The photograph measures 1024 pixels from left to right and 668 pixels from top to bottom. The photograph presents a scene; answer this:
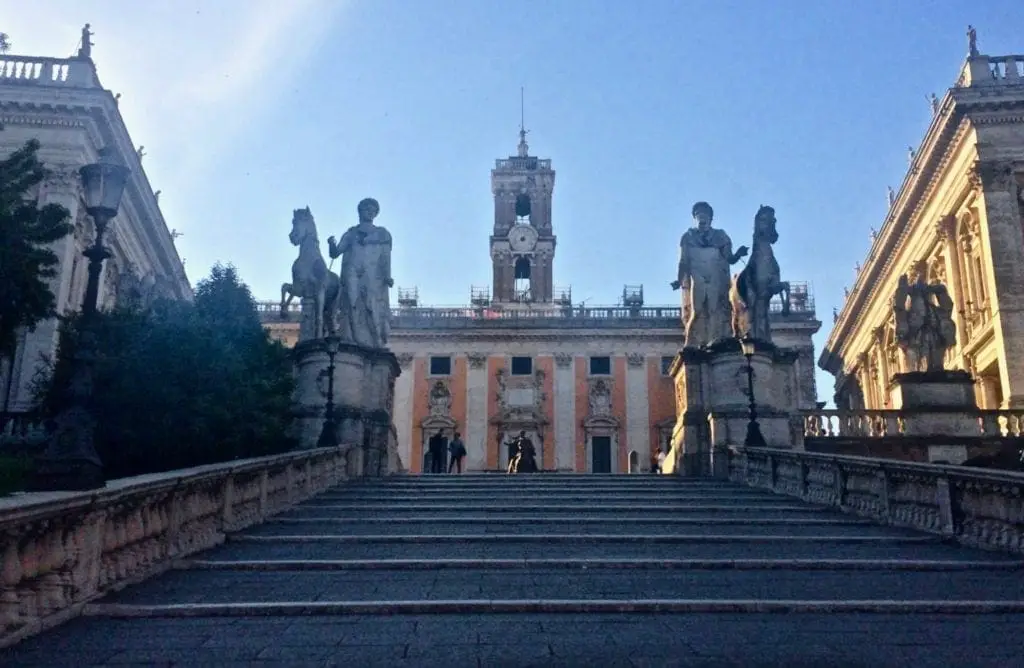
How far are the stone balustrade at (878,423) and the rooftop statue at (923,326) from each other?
4.54 feet

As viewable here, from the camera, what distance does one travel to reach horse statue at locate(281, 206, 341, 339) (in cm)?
1867

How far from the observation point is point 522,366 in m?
55.8

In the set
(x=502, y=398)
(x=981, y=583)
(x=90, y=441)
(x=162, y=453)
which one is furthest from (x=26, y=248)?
(x=502, y=398)

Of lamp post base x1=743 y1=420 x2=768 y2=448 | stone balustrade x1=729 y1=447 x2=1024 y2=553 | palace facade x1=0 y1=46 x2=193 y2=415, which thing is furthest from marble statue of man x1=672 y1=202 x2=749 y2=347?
palace facade x1=0 y1=46 x2=193 y2=415

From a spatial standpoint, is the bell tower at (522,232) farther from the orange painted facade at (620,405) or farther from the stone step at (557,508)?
the stone step at (557,508)

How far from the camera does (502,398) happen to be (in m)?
55.1

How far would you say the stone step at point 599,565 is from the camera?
25.4 feet

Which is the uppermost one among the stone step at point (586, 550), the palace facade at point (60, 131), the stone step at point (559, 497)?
the palace facade at point (60, 131)

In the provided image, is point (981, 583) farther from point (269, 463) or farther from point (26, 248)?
point (26, 248)

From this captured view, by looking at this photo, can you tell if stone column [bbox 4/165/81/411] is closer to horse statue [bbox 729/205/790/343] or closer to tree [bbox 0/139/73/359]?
tree [bbox 0/139/73/359]

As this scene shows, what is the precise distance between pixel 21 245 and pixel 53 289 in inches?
529

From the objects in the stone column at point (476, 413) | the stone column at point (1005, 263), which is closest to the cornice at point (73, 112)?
the stone column at point (476, 413)

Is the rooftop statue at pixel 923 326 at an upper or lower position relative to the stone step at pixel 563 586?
upper

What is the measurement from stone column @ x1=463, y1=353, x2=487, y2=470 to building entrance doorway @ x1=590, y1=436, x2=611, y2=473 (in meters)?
6.63
